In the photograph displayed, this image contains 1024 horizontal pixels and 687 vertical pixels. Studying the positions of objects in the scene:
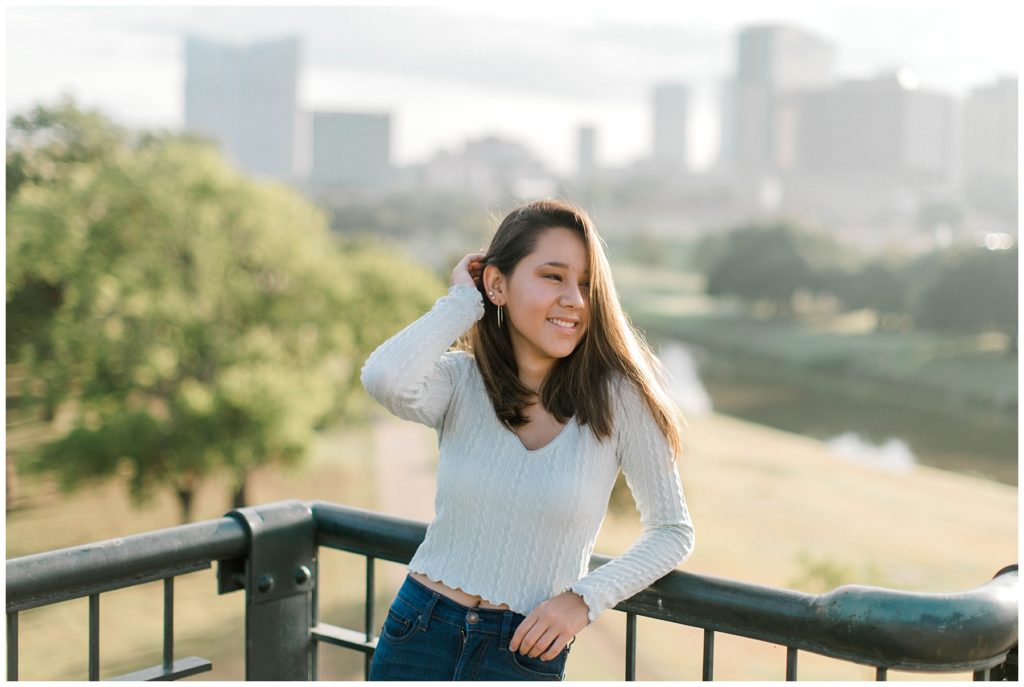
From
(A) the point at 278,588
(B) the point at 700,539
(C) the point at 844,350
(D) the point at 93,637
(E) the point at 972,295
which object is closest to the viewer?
(D) the point at 93,637

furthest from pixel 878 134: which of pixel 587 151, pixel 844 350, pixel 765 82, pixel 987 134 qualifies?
pixel 844 350

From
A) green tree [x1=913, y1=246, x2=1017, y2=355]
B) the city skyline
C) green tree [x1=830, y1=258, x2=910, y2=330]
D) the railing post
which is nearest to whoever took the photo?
the railing post

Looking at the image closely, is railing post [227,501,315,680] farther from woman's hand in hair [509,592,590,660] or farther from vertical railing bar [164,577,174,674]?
woman's hand in hair [509,592,590,660]

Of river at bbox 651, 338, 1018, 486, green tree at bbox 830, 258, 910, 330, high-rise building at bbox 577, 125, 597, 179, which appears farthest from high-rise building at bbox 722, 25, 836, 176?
river at bbox 651, 338, 1018, 486

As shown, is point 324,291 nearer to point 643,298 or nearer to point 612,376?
point 612,376

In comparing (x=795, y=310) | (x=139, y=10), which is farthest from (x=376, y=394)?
(x=139, y=10)

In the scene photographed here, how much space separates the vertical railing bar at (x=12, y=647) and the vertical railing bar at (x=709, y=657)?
115cm

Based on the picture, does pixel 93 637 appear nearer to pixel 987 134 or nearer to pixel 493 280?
pixel 493 280

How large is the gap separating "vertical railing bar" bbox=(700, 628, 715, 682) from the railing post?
896 mm

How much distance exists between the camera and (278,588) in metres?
2.11

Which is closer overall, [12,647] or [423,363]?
[12,647]

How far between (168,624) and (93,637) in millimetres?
158

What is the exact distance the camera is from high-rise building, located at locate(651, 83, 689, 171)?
216 feet

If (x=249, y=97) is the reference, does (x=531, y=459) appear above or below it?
below
